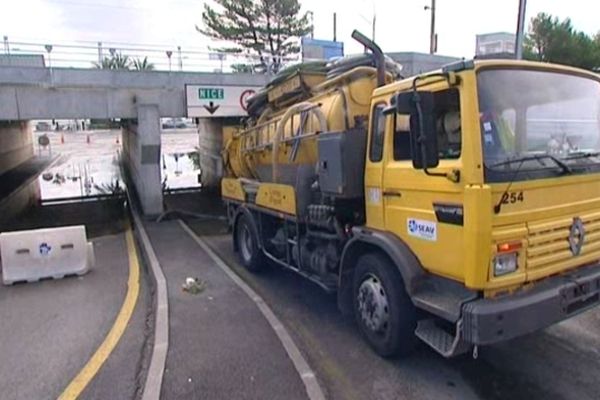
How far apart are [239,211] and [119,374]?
457 cm

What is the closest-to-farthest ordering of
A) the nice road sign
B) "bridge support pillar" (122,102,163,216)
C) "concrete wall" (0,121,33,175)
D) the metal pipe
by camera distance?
1. the metal pipe
2. "bridge support pillar" (122,102,163,216)
3. the nice road sign
4. "concrete wall" (0,121,33,175)

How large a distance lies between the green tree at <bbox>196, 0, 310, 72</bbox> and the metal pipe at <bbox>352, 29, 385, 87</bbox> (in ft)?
97.5

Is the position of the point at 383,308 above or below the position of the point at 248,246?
above

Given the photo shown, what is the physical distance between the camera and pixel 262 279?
7.54 m

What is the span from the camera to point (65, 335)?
538 centimetres

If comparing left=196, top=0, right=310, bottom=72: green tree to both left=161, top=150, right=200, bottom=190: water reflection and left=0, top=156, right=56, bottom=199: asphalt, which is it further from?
left=0, top=156, right=56, bottom=199: asphalt

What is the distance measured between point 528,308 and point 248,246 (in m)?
5.37

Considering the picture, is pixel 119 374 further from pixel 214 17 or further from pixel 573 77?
pixel 214 17

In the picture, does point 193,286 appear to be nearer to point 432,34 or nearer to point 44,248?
point 44,248

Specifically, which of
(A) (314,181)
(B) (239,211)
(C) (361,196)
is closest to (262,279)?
(B) (239,211)

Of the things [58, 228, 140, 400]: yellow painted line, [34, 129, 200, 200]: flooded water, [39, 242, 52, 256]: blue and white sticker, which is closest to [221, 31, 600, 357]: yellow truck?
[58, 228, 140, 400]: yellow painted line

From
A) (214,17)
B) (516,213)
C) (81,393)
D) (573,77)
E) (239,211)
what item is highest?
(214,17)

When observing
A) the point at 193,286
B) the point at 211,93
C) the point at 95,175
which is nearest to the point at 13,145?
the point at 95,175

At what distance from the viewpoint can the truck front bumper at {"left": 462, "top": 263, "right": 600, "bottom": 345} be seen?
339 centimetres
